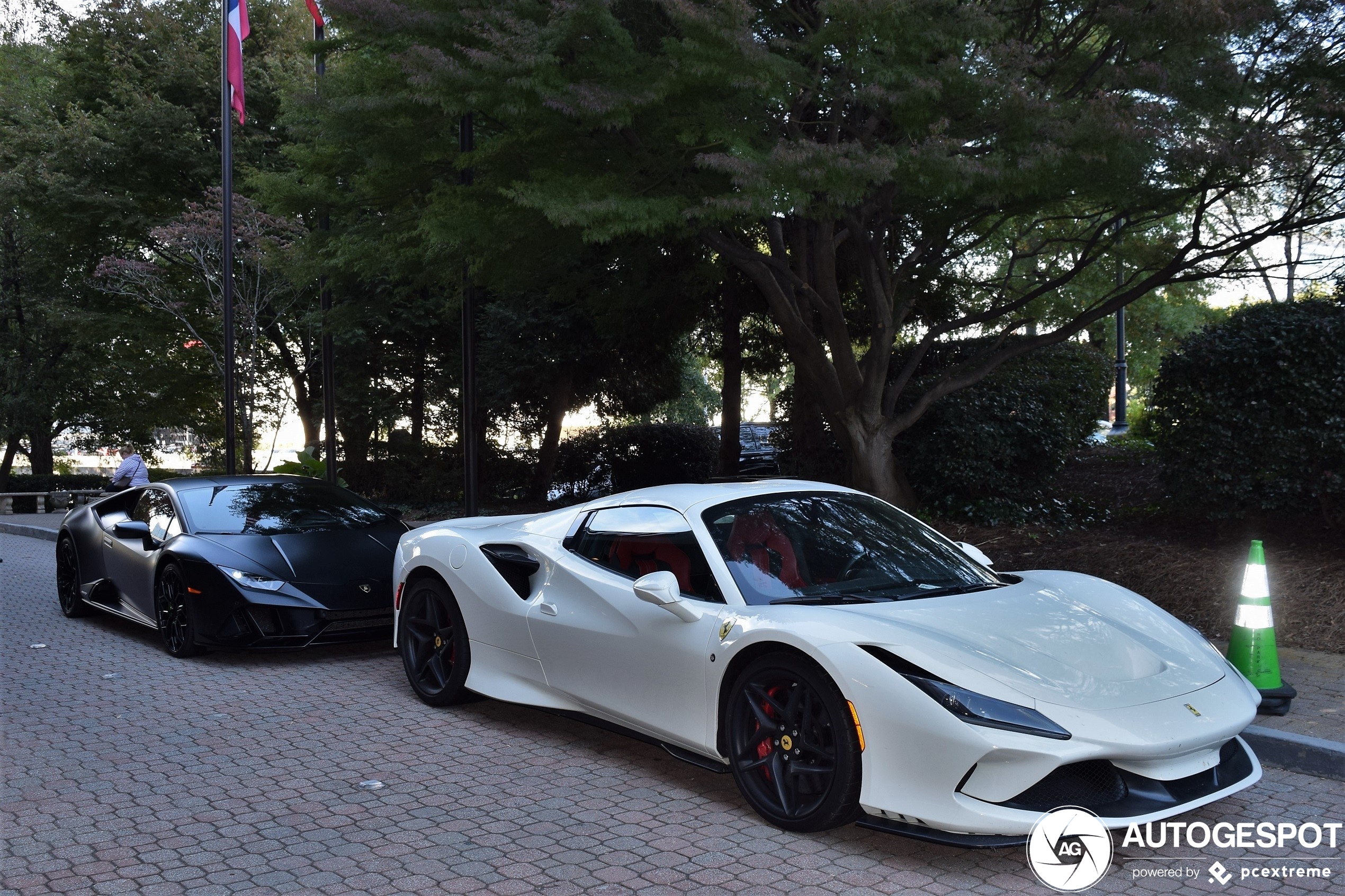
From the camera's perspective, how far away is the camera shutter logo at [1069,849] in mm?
3771

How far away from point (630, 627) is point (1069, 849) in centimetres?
211

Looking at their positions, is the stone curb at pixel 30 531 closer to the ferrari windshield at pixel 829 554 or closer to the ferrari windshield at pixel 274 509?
the ferrari windshield at pixel 274 509

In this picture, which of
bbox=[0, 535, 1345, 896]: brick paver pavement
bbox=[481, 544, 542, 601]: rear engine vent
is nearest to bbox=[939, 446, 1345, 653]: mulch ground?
bbox=[0, 535, 1345, 896]: brick paver pavement

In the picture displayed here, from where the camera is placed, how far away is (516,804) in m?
4.84

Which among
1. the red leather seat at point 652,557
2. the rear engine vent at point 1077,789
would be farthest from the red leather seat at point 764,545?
the rear engine vent at point 1077,789

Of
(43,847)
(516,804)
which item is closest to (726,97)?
(516,804)

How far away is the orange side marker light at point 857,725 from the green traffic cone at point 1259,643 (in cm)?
284

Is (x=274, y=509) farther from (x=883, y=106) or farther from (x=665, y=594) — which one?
(x=883, y=106)

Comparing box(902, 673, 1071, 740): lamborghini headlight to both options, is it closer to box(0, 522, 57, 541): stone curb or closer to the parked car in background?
the parked car in background

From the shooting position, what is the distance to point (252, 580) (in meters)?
7.54

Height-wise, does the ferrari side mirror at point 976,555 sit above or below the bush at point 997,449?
below

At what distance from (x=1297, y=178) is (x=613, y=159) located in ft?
19.6

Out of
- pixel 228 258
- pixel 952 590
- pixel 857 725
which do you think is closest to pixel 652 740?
pixel 857 725

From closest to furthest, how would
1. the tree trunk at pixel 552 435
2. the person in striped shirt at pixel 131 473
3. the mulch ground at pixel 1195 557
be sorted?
1. the mulch ground at pixel 1195 557
2. the person in striped shirt at pixel 131 473
3. the tree trunk at pixel 552 435
